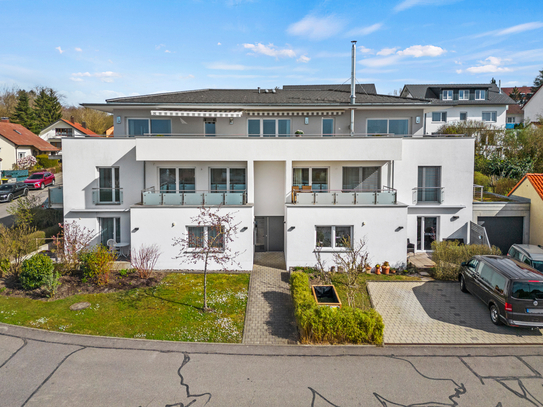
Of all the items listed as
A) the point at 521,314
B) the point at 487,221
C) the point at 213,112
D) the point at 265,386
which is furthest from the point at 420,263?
the point at 213,112

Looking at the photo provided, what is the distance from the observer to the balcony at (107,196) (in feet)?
58.3

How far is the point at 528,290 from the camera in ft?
34.3

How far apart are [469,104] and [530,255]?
39.3 meters

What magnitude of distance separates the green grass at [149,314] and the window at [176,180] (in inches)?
234

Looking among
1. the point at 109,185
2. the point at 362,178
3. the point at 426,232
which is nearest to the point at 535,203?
the point at 426,232

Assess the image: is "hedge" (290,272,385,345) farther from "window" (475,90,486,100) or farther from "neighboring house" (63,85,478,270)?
"window" (475,90,486,100)

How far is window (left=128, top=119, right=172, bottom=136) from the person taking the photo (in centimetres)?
1981

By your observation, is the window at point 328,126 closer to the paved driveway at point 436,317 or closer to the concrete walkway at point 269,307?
the concrete walkway at point 269,307

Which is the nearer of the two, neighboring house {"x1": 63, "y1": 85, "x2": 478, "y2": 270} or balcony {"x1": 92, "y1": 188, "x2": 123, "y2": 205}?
neighboring house {"x1": 63, "y1": 85, "x2": 478, "y2": 270}

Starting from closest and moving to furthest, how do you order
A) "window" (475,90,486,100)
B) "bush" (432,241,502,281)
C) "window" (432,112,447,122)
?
"bush" (432,241,502,281)
"window" (432,112,447,122)
"window" (475,90,486,100)

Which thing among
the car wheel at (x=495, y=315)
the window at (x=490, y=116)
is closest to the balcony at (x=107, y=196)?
the car wheel at (x=495, y=315)

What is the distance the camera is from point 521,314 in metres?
10.5

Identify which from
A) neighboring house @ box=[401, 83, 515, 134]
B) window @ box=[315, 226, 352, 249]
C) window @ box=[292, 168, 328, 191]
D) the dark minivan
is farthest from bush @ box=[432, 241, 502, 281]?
neighboring house @ box=[401, 83, 515, 134]

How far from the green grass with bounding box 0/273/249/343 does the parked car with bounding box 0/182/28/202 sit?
77.0 feet
